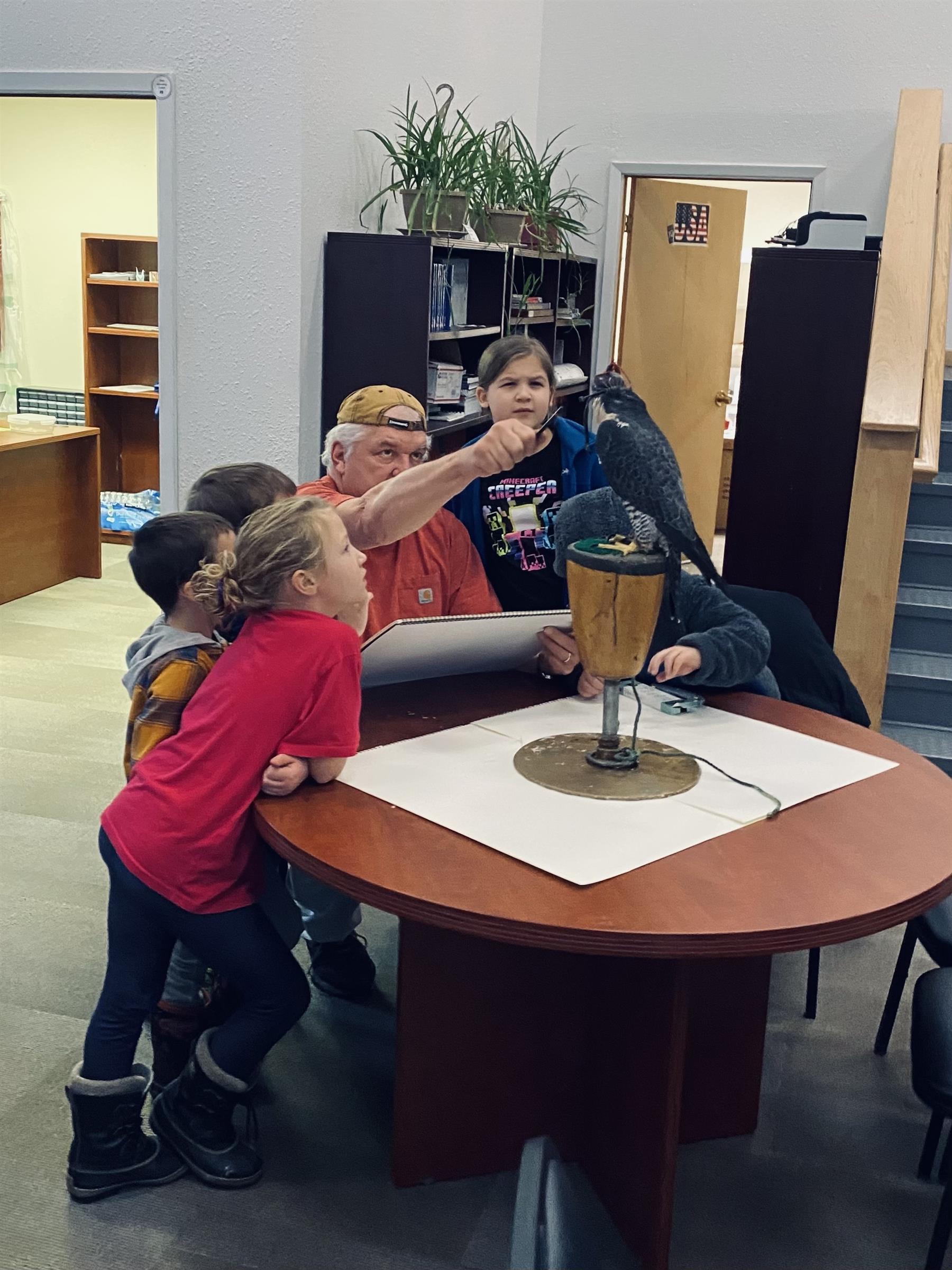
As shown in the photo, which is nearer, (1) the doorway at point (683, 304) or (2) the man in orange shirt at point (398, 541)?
(2) the man in orange shirt at point (398, 541)

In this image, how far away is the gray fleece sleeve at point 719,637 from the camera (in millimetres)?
2244

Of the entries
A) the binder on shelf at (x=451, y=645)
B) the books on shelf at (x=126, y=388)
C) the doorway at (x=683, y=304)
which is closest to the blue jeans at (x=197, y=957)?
the binder on shelf at (x=451, y=645)

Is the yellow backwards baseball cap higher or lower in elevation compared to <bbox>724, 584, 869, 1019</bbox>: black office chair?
higher

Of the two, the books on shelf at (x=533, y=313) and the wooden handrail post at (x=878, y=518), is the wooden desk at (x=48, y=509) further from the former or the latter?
the wooden handrail post at (x=878, y=518)

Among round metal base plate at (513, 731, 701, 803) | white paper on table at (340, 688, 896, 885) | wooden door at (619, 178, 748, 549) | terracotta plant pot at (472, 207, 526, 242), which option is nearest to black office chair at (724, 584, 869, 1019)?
white paper on table at (340, 688, 896, 885)

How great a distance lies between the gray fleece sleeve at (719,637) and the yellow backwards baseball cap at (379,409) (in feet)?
2.08

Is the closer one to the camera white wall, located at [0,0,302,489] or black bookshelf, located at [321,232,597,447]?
white wall, located at [0,0,302,489]

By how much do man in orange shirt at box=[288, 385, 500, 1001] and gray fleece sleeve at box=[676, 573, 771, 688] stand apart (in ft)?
1.32

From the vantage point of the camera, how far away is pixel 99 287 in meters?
7.76

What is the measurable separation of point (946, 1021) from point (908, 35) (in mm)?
5904

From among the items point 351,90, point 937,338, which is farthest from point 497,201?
point 937,338

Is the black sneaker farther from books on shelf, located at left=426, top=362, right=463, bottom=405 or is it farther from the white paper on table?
books on shelf, located at left=426, top=362, right=463, bottom=405

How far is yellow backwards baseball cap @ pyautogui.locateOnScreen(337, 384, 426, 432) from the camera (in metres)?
2.42

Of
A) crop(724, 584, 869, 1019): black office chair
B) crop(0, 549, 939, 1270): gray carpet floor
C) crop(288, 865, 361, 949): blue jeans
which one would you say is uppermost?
crop(724, 584, 869, 1019): black office chair
